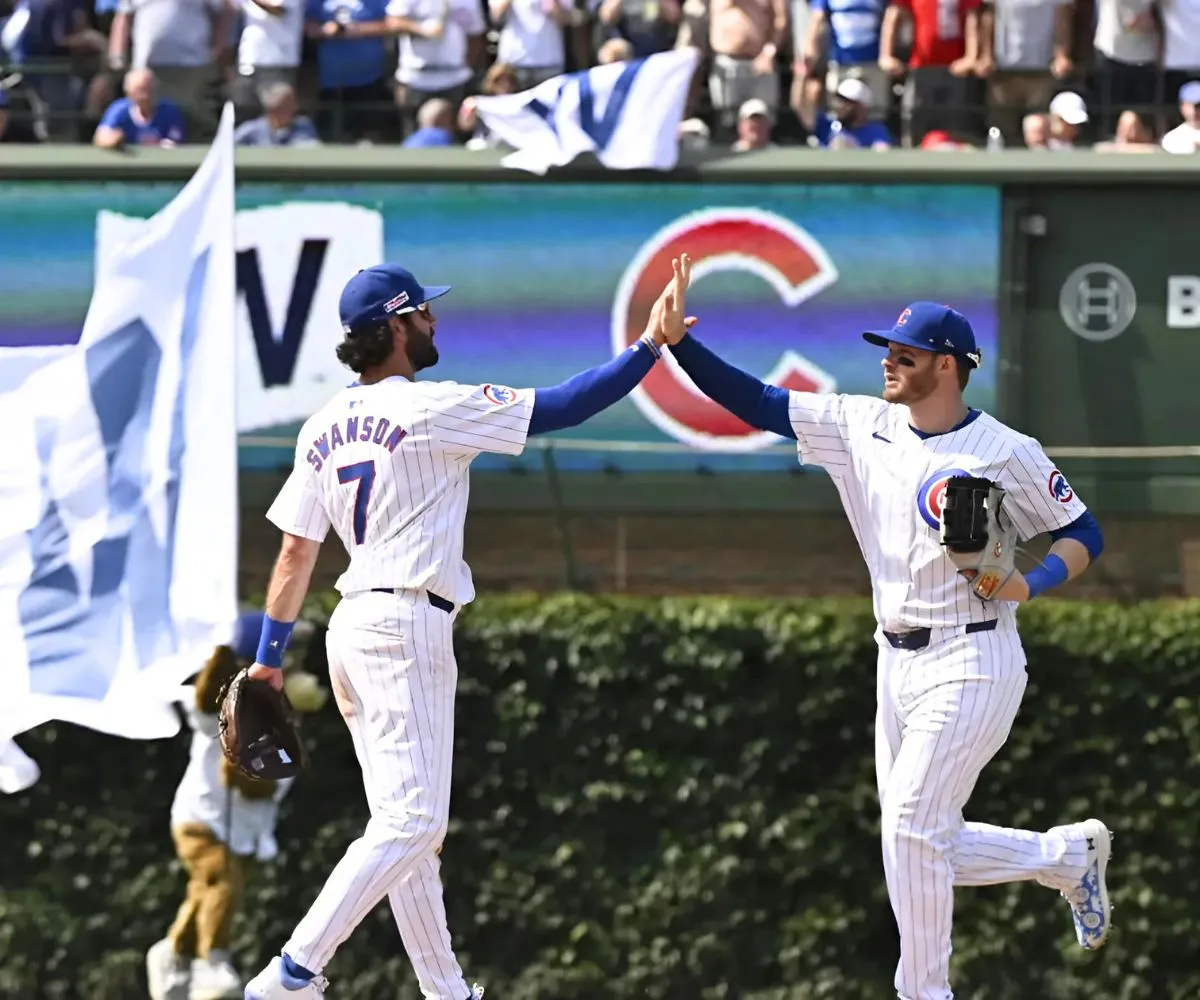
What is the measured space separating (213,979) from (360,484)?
3.53m

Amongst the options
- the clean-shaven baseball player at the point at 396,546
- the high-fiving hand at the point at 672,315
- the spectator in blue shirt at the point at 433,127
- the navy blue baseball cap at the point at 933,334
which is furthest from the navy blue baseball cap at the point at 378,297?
the spectator in blue shirt at the point at 433,127

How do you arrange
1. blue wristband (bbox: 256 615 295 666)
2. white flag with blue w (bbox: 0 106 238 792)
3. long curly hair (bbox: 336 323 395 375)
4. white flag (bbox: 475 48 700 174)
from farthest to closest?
white flag (bbox: 475 48 700 174) < white flag with blue w (bbox: 0 106 238 792) < blue wristband (bbox: 256 615 295 666) < long curly hair (bbox: 336 323 395 375)

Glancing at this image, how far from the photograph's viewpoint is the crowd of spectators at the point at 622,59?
11.2 metres

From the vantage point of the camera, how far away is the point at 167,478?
867 cm

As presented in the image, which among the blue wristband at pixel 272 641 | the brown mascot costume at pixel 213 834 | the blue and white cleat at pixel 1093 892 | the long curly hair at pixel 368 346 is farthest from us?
the brown mascot costume at pixel 213 834

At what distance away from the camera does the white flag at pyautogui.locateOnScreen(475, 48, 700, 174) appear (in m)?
10.7

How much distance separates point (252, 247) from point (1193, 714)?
15.7 ft

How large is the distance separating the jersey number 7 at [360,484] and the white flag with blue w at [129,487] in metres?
2.00

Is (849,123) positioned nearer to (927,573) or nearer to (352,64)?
(352,64)

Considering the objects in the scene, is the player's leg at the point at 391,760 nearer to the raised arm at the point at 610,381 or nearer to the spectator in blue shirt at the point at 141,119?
the raised arm at the point at 610,381

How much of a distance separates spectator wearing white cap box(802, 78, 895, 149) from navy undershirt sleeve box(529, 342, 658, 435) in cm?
483

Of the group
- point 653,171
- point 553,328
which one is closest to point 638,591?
point 553,328

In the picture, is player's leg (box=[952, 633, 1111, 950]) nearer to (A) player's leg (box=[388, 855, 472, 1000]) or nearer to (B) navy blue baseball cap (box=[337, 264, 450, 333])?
(A) player's leg (box=[388, 855, 472, 1000])

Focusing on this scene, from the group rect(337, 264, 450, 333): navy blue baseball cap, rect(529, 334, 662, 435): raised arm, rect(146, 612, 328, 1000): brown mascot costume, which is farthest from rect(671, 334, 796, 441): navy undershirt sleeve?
rect(146, 612, 328, 1000): brown mascot costume
